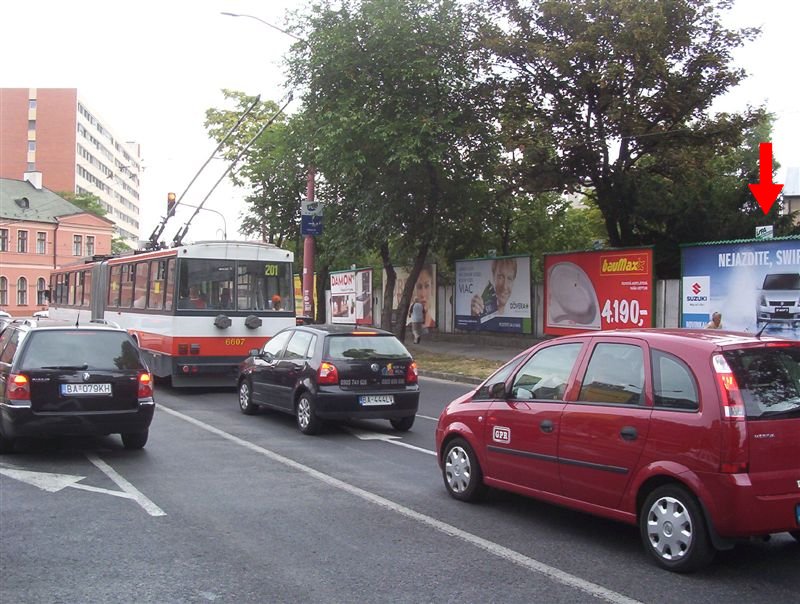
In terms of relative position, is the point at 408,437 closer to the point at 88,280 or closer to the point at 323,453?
the point at 323,453

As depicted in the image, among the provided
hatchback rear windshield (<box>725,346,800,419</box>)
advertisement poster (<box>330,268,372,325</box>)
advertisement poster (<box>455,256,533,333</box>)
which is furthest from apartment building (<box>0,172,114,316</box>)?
hatchback rear windshield (<box>725,346,800,419</box>)

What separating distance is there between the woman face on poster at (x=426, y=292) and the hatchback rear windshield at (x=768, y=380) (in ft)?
82.8

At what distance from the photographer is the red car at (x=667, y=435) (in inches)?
195

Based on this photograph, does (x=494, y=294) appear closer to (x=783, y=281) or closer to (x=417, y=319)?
(x=417, y=319)

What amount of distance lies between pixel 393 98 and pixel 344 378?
13735 mm

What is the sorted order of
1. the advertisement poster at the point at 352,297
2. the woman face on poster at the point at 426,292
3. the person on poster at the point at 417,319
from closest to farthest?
the person on poster at the point at 417,319
the woman face on poster at the point at 426,292
the advertisement poster at the point at 352,297

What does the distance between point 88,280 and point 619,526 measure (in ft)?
65.3

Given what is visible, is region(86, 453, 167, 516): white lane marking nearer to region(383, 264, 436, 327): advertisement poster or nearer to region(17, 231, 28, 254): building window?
region(383, 264, 436, 327): advertisement poster

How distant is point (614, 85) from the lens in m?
19.8

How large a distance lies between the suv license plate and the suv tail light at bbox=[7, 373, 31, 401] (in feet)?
13.5

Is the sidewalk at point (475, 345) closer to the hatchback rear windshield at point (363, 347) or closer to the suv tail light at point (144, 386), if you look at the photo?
the hatchback rear windshield at point (363, 347)

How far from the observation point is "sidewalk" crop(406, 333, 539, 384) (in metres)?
24.7

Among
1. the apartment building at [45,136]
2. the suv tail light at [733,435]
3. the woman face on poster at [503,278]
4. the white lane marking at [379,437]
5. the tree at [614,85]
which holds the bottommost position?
the white lane marking at [379,437]

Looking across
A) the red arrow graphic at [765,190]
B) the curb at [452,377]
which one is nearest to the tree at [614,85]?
the red arrow graphic at [765,190]
